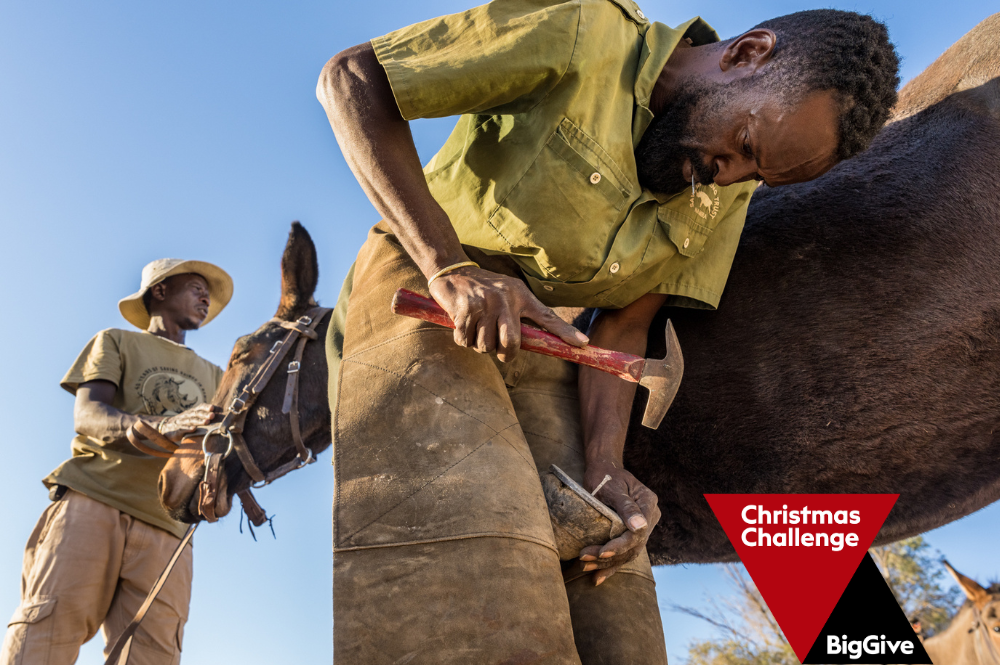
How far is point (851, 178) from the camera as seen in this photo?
9.92 feet

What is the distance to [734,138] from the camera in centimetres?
216

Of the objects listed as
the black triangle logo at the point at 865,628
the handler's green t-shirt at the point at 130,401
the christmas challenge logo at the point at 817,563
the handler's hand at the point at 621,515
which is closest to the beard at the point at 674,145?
Result: the handler's hand at the point at 621,515

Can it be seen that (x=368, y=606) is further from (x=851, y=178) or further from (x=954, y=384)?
(x=851, y=178)

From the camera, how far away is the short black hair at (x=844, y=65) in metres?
2.09

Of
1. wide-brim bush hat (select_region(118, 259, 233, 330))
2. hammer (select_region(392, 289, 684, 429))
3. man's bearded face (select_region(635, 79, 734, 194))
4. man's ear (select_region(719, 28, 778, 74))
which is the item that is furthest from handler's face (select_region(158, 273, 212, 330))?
man's ear (select_region(719, 28, 778, 74))

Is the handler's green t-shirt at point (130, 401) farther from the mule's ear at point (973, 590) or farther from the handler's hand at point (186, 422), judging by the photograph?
the mule's ear at point (973, 590)

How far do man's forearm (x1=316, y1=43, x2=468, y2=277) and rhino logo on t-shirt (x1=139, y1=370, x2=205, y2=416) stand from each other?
366 cm

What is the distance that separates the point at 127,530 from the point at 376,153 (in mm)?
3972

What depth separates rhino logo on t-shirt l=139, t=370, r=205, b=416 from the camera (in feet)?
16.7

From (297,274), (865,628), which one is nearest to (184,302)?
(297,274)

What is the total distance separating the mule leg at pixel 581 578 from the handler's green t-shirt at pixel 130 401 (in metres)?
3.33

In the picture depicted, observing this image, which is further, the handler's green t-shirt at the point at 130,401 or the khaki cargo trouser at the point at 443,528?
the handler's green t-shirt at the point at 130,401

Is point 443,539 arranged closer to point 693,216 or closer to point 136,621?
point 693,216

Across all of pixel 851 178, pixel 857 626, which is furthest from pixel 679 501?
pixel 851 178
